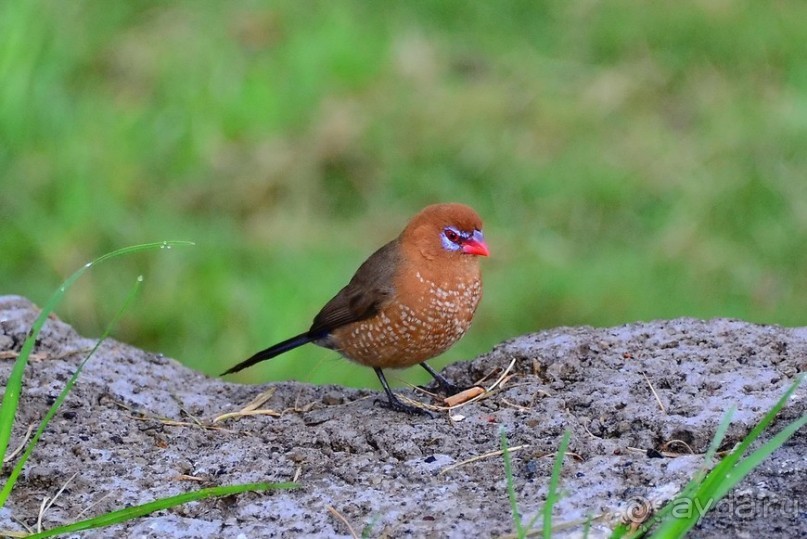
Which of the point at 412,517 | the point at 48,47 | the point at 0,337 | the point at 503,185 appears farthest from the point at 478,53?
the point at 412,517

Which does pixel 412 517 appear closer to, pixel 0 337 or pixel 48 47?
pixel 0 337

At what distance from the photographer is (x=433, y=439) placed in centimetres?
380

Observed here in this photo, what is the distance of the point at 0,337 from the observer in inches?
180

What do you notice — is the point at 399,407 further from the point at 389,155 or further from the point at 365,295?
the point at 389,155

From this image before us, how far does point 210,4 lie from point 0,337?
5.11 metres

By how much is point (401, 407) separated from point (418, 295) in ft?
1.57

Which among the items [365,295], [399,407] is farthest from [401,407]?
[365,295]

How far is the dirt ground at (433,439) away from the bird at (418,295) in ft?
0.54

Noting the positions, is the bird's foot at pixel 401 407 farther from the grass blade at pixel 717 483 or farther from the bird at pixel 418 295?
the grass blade at pixel 717 483

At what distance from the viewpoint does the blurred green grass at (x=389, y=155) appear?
6996 mm

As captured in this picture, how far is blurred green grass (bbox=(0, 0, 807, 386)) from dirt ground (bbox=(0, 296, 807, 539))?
2.12 metres

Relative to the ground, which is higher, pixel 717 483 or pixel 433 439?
pixel 433 439

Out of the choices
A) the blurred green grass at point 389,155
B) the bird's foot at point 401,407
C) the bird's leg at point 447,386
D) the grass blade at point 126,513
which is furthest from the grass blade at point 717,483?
the blurred green grass at point 389,155

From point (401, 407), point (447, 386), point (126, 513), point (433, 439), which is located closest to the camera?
point (126, 513)
